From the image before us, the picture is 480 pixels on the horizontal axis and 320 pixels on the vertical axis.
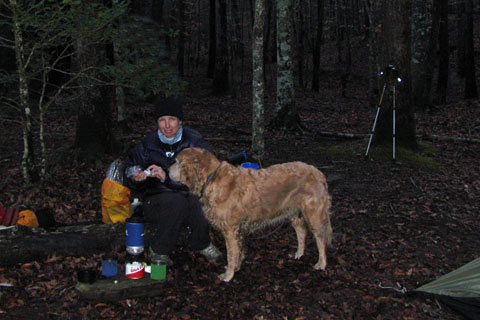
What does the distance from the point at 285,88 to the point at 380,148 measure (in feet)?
13.8

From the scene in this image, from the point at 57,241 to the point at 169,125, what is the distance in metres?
2.00

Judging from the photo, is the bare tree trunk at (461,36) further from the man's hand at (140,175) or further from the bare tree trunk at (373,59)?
the man's hand at (140,175)

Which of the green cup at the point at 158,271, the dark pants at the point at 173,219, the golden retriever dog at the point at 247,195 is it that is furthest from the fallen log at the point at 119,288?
the golden retriever dog at the point at 247,195

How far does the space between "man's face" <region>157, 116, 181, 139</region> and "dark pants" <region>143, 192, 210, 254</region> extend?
2.59 feet

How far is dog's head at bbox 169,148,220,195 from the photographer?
481 centimetres

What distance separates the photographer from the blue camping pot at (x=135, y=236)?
501 centimetres

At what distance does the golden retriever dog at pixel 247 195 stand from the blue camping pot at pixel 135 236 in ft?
2.40

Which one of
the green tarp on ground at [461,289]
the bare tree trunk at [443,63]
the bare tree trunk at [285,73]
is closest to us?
the green tarp on ground at [461,289]

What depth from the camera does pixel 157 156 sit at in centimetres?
544

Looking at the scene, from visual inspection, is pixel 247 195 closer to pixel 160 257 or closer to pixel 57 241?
pixel 160 257

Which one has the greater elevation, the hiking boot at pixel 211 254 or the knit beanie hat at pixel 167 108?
the knit beanie hat at pixel 167 108

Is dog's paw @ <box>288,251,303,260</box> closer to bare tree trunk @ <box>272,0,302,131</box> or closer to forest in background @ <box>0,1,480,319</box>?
forest in background @ <box>0,1,480,319</box>

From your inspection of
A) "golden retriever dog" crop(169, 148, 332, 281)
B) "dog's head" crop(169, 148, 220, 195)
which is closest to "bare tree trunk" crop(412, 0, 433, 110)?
"golden retriever dog" crop(169, 148, 332, 281)

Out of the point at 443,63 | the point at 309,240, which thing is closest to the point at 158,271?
the point at 309,240
